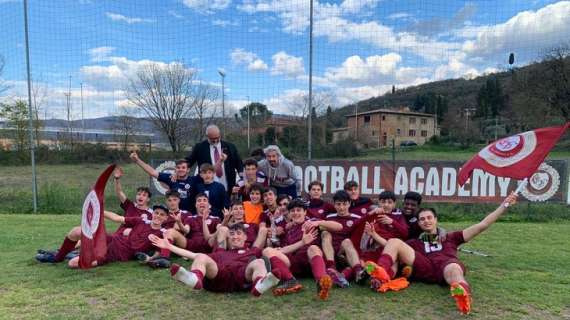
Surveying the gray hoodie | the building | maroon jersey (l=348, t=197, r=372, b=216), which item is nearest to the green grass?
maroon jersey (l=348, t=197, r=372, b=216)

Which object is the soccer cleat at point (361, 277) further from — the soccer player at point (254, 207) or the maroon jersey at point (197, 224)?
the maroon jersey at point (197, 224)

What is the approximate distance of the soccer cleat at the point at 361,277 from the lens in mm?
4164

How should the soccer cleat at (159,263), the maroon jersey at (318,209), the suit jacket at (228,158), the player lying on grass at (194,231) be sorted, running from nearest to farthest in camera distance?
the soccer cleat at (159,263), the maroon jersey at (318,209), the player lying on grass at (194,231), the suit jacket at (228,158)

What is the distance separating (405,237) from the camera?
4703 mm

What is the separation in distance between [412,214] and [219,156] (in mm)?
3092

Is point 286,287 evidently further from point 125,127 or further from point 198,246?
point 125,127

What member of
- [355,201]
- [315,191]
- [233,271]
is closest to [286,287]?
[233,271]

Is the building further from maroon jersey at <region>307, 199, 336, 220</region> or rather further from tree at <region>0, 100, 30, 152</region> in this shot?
maroon jersey at <region>307, 199, 336, 220</region>

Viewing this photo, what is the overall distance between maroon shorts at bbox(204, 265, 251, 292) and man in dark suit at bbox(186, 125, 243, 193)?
2493mm

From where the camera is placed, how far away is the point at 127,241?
17.8 feet

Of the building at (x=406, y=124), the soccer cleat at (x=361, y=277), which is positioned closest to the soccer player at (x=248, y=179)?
the soccer cleat at (x=361, y=277)

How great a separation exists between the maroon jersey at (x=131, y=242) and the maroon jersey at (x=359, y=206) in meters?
2.51

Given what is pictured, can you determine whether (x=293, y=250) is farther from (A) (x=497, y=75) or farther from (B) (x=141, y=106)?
(A) (x=497, y=75)

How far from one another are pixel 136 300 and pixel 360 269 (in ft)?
7.32
